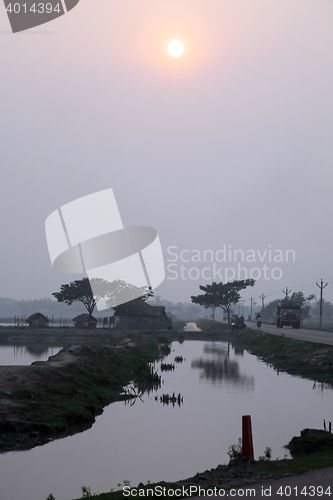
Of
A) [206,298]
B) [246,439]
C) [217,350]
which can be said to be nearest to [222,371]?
[217,350]

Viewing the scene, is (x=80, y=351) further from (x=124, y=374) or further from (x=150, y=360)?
(x=150, y=360)

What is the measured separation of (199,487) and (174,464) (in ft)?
11.4

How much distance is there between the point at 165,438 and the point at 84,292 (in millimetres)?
75503

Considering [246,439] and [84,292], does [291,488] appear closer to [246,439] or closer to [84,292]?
[246,439]

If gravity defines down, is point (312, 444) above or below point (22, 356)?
above

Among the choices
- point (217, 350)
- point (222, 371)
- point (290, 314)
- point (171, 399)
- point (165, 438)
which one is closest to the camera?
point (165, 438)

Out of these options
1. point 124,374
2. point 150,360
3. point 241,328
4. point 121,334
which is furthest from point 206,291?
point 124,374

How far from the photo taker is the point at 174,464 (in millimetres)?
11391

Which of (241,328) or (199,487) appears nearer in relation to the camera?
(199,487)

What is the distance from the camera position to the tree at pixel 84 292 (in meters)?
87.5

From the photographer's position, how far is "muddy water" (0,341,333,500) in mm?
10477

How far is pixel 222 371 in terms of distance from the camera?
29.3 m

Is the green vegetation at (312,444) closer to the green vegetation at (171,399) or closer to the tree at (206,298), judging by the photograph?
the green vegetation at (171,399)

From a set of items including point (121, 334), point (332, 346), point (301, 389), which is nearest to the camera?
point (301, 389)
